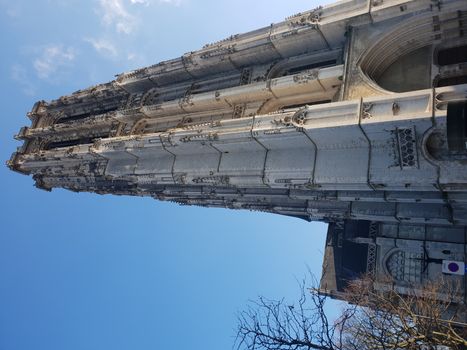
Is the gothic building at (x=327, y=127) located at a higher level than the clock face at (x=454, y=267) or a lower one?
higher

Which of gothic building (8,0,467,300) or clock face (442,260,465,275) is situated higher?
gothic building (8,0,467,300)

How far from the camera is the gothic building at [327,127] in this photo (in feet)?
45.6

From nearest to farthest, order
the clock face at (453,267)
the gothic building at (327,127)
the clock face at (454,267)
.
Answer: the gothic building at (327,127) < the clock face at (454,267) < the clock face at (453,267)

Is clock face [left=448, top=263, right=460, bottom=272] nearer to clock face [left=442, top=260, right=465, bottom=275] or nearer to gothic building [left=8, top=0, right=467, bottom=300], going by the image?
clock face [left=442, top=260, right=465, bottom=275]

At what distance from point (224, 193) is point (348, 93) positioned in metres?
9.05

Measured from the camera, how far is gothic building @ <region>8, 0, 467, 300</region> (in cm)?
1391

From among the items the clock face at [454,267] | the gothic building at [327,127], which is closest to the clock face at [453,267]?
the clock face at [454,267]

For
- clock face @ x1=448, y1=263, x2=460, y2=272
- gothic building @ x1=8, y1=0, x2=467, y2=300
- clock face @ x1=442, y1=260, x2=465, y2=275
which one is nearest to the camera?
gothic building @ x1=8, y1=0, x2=467, y2=300

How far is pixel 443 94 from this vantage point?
13.0 meters

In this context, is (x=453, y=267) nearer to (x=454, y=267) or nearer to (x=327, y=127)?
(x=454, y=267)

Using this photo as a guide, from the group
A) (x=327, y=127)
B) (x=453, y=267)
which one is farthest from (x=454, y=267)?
(x=327, y=127)

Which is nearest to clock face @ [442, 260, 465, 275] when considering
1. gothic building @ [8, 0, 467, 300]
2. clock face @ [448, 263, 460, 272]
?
clock face @ [448, 263, 460, 272]

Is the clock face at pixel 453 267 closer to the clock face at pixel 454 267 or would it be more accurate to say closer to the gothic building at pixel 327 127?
the clock face at pixel 454 267

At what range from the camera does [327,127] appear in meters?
15.1
